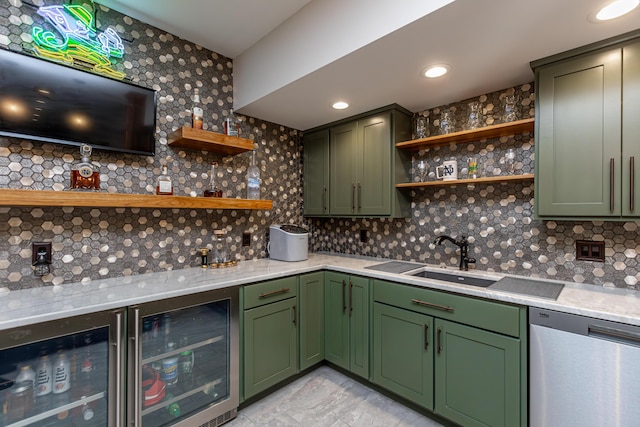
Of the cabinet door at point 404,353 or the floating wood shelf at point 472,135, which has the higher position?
the floating wood shelf at point 472,135

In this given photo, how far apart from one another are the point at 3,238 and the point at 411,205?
2.74m

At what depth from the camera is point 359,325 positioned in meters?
2.23

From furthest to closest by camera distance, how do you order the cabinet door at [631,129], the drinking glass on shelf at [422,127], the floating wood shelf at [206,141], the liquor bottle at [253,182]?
the liquor bottle at [253,182] → the drinking glass on shelf at [422,127] → the floating wood shelf at [206,141] → the cabinet door at [631,129]

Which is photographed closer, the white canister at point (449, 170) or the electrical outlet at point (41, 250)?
the electrical outlet at point (41, 250)

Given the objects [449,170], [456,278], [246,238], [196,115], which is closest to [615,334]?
[456,278]

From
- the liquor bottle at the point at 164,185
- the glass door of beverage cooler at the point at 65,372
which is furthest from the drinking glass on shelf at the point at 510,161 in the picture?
the glass door of beverage cooler at the point at 65,372

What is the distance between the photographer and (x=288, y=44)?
2043 millimetres

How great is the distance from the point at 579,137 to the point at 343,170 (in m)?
1.69

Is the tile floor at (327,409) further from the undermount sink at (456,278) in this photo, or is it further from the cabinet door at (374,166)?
the cabinet door at (374,166)

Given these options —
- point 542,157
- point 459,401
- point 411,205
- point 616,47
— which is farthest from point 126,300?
point 616,47

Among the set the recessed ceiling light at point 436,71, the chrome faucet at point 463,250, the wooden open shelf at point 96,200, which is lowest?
the chrome faucet at point 463,250

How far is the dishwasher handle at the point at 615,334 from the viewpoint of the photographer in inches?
48.1

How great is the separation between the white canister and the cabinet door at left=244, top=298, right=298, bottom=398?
153 centimetres

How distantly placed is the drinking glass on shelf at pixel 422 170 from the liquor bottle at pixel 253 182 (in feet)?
4.70
